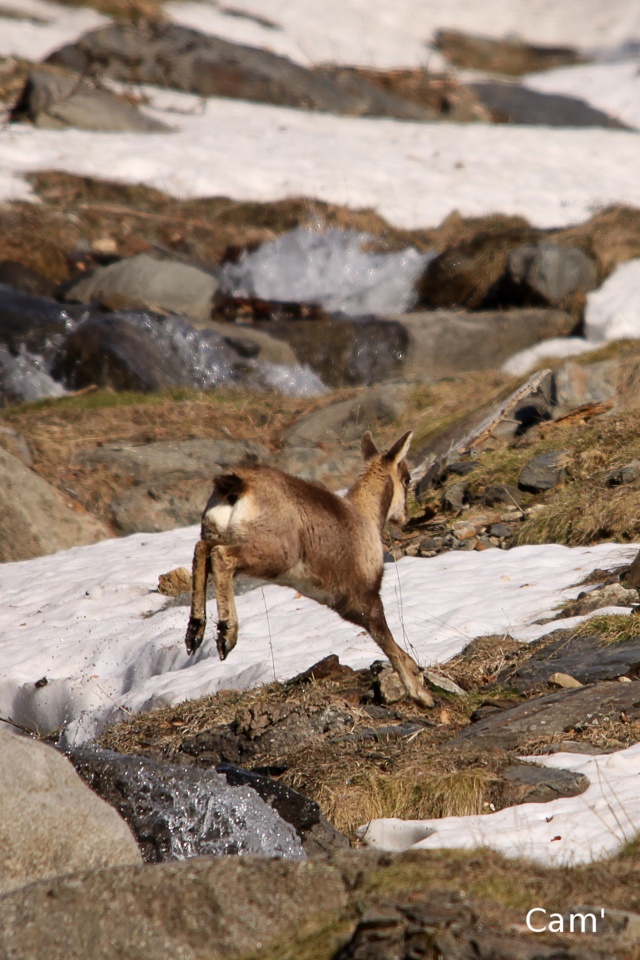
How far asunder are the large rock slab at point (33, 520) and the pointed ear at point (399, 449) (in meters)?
6.06

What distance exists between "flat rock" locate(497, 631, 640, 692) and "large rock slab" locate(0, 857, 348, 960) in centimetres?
343

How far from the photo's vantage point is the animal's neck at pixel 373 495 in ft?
24.5

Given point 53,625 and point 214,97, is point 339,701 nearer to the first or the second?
point 53,625

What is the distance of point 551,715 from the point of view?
265 inches

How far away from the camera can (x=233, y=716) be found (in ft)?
24.6

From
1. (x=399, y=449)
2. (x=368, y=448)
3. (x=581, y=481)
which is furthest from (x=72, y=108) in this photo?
(x=399, y=449)

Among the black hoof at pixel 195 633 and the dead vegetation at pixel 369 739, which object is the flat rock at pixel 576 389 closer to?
the dead vegetation at pixel 369 739

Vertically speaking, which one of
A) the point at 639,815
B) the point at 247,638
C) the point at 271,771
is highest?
the point at 639,815

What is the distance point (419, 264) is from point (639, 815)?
18.2 metres

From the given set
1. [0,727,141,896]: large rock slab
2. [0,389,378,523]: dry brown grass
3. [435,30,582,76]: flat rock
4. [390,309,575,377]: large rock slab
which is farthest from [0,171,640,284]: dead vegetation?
[0,727,141,896]: large rock slab

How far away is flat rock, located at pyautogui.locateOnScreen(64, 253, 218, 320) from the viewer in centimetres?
1927

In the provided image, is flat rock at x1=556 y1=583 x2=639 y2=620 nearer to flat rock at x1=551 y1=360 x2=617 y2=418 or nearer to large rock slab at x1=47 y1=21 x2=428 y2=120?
flat rock at x1=551 y1=360 x2=617 y2=418

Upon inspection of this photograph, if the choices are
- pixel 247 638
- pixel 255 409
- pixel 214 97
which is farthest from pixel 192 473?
pixel 214 97

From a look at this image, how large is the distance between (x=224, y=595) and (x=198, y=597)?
156mm
